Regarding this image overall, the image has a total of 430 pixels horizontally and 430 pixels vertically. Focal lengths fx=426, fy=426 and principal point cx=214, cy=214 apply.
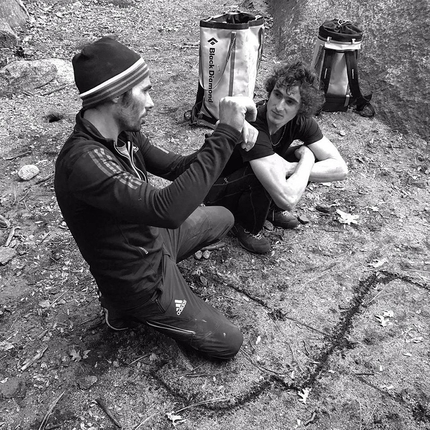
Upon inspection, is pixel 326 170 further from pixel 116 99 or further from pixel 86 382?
pixel 86 382

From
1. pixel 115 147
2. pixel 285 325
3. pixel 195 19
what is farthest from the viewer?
pixel 195 19

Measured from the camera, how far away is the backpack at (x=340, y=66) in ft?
18.2

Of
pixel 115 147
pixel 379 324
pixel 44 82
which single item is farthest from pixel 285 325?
pixel 44 82

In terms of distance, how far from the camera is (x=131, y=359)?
2781 mm

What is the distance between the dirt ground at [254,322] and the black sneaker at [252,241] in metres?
0.07

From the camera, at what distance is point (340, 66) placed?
5637mm

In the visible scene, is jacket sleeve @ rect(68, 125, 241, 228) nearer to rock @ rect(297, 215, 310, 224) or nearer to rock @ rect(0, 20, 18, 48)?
rock @ rect(297, 215, 310, 224)

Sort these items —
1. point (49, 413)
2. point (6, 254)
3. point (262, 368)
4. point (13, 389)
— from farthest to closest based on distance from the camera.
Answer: point (6, 254) < point (262, 368) < point (13, 389) < point (49, 413)

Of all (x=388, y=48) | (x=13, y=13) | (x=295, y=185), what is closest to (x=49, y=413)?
(x=295, y=185)

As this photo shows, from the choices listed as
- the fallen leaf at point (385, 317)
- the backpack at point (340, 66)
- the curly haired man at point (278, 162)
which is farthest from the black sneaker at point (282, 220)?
the backpack at point (340, 66)

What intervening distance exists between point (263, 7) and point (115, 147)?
8.09m

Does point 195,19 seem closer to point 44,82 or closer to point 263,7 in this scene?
point 263,7

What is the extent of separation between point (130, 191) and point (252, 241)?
6.42 ft

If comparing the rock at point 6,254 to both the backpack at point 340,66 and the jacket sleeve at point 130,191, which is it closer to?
the jacket sleeve at point 130,191
